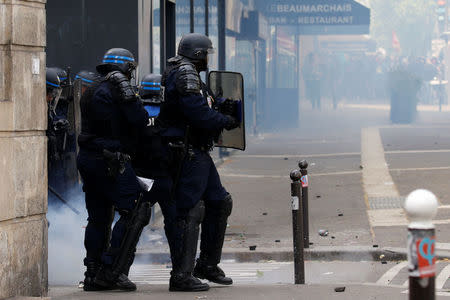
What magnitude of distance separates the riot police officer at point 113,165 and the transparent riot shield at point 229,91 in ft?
2.37

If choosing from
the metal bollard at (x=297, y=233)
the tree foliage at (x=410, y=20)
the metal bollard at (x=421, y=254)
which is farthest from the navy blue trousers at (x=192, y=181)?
the tree foliage at (x=410, y=20)

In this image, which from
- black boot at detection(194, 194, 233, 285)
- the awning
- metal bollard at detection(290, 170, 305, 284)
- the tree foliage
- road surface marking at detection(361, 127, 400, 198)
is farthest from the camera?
the tree foliage

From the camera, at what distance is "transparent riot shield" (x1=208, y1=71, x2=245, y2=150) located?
24.1 feet

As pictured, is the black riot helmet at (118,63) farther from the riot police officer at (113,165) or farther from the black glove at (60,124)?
the black glove at (60,124)

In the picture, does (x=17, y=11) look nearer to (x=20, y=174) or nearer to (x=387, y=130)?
(x=20, y=174)

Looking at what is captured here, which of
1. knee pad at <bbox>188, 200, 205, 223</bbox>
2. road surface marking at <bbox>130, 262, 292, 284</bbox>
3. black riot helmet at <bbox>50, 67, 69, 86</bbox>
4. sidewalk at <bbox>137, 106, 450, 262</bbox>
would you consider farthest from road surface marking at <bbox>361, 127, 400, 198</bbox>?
knee pad at <bbox>188, 200, 205, 223</bbox>

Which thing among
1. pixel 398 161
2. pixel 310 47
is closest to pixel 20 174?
pixel 398 161

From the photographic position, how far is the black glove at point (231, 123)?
689cm

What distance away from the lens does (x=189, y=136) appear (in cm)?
693

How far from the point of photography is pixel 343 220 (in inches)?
458

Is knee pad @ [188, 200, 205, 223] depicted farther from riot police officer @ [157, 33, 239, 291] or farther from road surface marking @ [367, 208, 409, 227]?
road surface marking @ [367, 208, 409, 227]

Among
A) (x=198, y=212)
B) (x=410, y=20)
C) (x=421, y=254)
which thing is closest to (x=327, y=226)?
(x=198, y=212)

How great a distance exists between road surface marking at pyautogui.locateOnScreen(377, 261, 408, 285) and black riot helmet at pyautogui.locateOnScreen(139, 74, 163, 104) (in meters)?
2.38

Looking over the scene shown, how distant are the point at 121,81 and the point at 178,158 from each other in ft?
2.17
